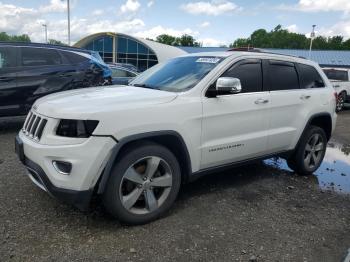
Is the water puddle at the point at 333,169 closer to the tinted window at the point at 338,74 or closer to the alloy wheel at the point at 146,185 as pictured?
the alloy wheel at the point at 146,185

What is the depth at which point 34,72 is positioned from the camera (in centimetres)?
777

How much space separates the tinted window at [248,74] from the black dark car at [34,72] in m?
4.64

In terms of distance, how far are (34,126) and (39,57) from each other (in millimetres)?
4646

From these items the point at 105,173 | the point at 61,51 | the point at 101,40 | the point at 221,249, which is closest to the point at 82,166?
the point at 105,173

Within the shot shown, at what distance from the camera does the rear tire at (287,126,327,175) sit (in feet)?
18.7

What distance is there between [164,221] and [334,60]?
1837 inches

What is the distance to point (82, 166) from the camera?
3.38 m

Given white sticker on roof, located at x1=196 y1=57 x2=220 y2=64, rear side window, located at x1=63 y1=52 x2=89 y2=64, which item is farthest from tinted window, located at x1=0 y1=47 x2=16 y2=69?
white sticker on roof, located at x1=196 y1=57 x2=220 y2=64

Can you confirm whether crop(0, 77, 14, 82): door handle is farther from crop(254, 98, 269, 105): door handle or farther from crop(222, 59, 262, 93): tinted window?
crop(254, 98, 269, 105): door handle

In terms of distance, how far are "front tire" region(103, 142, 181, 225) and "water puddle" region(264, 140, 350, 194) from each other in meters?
2.64

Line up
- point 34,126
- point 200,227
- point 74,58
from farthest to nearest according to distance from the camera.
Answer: point 74,58, point 200,227, point 34,126

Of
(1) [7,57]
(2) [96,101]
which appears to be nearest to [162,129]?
(2) [96,101]

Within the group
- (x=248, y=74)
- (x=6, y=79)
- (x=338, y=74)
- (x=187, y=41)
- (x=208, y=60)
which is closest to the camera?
(x=208, y=60)

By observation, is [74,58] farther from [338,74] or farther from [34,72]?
[338,74]
